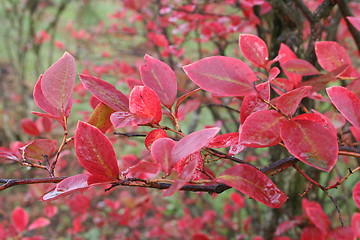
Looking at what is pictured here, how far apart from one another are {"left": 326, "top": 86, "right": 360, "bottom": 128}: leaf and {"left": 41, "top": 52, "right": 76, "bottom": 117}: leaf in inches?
13.2

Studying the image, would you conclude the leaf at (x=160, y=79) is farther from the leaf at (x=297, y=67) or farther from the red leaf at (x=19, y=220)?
the red leaf at (x=19, y=220)

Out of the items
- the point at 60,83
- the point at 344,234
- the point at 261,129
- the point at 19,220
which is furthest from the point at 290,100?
the point at 19,220

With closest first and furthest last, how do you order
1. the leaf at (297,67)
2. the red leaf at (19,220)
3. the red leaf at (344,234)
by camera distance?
the leaf at (297,67), the red leaf at (344,234), the red leaf at (19,220)

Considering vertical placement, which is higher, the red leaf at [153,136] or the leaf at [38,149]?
the red leaf at [153,136]

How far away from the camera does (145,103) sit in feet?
1.41

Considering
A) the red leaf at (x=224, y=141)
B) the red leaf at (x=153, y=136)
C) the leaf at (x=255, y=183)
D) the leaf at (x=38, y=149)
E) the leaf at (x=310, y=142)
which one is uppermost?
the leaf at (x=310, y=142)

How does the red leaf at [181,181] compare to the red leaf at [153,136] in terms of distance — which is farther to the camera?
the red leaf at [153,136]

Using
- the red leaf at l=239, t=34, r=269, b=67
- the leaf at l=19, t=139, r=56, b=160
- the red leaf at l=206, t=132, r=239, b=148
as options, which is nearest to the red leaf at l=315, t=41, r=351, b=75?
the red leaf at l=239, t=34, r=269, b=67

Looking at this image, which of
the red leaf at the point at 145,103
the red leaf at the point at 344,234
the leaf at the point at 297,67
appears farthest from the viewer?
the red leaf at the point at 344,234

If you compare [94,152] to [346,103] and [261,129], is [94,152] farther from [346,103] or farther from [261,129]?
[346,103]

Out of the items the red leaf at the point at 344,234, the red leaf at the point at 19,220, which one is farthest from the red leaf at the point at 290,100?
the red leaf at the point at 19,220

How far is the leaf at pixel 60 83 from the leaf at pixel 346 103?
1.10 ft

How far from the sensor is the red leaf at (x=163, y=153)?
38 centimetres

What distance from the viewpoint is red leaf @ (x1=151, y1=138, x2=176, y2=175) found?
1.24 ft
